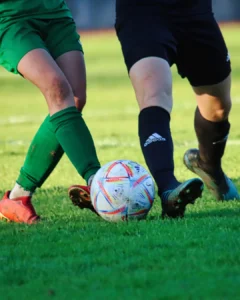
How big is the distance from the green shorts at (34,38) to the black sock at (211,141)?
109 centimetres

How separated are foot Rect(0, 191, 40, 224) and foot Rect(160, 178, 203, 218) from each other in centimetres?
78

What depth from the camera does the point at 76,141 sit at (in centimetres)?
562

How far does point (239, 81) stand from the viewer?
1823 centimetres

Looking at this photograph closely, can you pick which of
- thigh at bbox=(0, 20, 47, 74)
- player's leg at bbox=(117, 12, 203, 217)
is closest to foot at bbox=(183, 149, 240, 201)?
player's leg at bbox=(117, 12, 203, 217)

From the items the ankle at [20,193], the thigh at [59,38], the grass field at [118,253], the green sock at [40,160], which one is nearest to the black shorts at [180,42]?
the thigh at [59,38]

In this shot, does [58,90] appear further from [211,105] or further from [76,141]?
[211,105]

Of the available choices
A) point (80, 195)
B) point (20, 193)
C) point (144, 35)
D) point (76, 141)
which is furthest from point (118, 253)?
point (144, 35)

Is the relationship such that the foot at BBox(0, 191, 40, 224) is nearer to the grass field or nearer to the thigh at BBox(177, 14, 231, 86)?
the grass field

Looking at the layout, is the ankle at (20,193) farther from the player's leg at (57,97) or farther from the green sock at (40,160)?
the player's leg at (57,97)

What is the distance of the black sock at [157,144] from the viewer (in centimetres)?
542

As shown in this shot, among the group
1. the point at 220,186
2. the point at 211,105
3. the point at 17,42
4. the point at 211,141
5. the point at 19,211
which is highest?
the point at 17,42

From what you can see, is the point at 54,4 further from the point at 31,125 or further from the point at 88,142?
the point at 31,125

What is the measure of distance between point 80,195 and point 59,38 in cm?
97

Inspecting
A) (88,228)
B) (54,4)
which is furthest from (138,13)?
(88,228)
